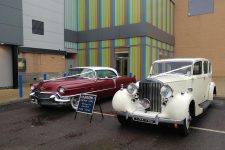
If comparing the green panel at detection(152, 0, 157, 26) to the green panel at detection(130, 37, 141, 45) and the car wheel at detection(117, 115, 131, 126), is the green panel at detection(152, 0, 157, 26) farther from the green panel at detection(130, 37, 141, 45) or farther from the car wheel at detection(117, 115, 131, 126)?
the car wheel at detection(117, 115, 131, 126)

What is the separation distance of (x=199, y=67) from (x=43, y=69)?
1315cm

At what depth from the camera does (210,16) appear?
23.8 m

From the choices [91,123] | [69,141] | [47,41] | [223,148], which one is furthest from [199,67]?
[47,41]

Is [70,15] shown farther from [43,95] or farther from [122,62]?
[43,95]

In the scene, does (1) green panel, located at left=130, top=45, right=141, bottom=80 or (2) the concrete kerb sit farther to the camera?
(1) green panel, located at left=130, top=45, right=141, bottom=80

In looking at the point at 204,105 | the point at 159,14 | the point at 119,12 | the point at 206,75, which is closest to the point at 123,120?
the point at 204,105

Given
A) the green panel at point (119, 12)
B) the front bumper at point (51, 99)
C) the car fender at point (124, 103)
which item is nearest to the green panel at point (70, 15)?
the green panel at point (119, 12)

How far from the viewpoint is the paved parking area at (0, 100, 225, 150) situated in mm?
4559

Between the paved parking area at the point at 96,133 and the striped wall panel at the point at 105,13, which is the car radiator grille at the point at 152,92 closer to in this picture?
the paved parking area at the point at 96,133

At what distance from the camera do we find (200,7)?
79.3 ft

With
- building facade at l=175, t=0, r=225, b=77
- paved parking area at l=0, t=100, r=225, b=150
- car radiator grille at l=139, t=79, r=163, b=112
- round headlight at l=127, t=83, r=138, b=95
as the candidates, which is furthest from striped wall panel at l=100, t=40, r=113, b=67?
car radiator grille at l=139, t=79, r=163, b=112

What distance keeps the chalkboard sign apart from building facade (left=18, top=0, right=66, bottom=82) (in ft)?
34.6

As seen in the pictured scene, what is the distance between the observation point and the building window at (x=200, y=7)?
23.7 m

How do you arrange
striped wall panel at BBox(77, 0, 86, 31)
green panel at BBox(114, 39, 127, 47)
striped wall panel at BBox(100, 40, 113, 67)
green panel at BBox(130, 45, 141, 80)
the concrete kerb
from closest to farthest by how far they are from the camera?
1. the concrete kerb
2. green panel at BBox(130, 45, 141, 80)
3. green panel at BBox(114, 39, 127, 47)
4. striped wall panel at BBox(100, 40, 113, 67)
5. striped wall panel at BBox(77, 0, 86, 31)
